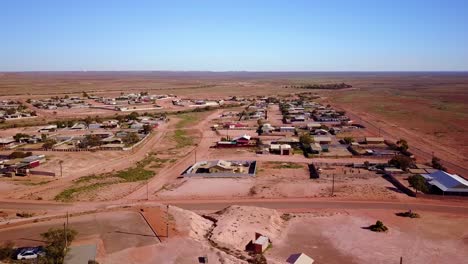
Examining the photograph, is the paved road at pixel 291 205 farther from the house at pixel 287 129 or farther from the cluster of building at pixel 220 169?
the house at pixel 287 129

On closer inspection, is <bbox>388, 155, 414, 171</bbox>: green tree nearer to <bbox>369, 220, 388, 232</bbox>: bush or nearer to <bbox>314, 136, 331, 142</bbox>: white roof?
<bbox>314, 136, 331, 142</bbox>: white roof

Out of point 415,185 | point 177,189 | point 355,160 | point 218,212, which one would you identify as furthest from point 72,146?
point 415,185

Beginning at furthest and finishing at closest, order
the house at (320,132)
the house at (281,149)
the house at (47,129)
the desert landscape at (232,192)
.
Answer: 1. the house at (47,129)
2. the house at (320,132)
3. the house at (281,149)
4. the desert landscape at (232,192)

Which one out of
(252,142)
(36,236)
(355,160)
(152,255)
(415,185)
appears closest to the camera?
(152,255)

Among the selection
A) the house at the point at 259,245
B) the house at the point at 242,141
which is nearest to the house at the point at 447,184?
the house at the point at 259,245

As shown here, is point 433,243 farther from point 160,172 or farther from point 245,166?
point 160,172

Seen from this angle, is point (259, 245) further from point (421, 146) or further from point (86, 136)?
point (421, 146)

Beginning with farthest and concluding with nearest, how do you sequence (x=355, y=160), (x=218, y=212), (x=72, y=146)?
(x=72, y=146), (x=355, y=160), (x=218, y=212)
